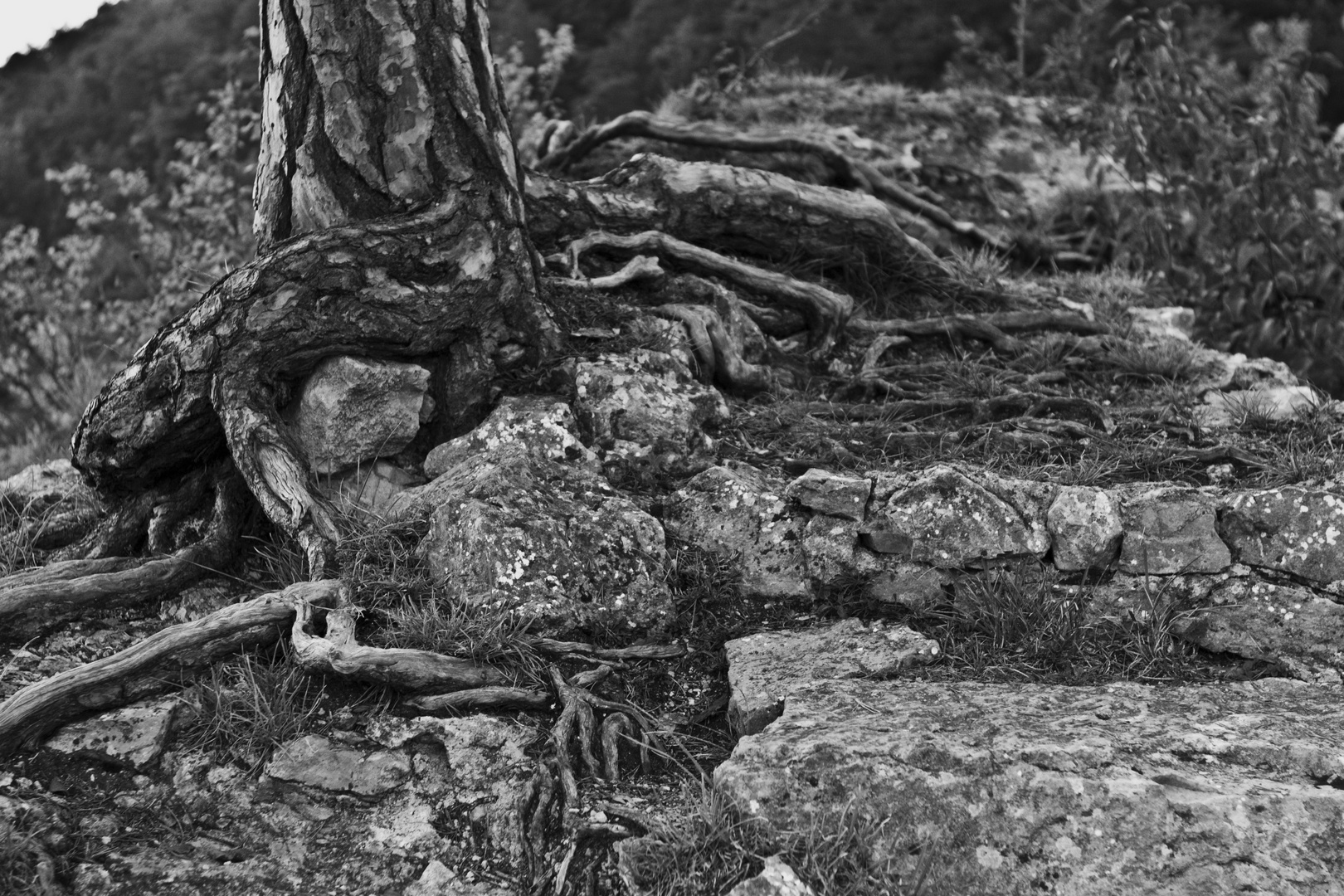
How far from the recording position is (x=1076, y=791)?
3.16 meters

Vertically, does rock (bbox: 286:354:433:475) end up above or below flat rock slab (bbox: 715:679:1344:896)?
above

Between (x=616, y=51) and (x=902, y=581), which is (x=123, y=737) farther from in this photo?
(x=616, y=51)

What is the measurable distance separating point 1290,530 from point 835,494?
1746 mm

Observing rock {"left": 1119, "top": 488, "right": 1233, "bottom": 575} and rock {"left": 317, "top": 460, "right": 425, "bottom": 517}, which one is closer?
rock {"left": 1119, "top": 488, "right": 1233, "bottom": 575}

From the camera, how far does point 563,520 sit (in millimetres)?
4250

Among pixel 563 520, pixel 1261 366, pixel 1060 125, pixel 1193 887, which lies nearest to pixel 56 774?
pixel 563 520

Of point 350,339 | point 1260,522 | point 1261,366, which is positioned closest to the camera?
point 1260,522

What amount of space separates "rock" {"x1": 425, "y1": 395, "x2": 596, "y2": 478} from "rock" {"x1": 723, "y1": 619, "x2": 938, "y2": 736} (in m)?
1.20

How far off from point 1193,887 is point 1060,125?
32.6ft

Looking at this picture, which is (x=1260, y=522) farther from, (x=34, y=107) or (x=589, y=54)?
(x=34, y=107)

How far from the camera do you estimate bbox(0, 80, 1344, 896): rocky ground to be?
10.3 feet

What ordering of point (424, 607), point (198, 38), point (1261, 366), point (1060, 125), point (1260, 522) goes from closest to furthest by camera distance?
point (424, 607), point (1260, 522), point (1261, 366), point (1060, 125), point (198, 38)

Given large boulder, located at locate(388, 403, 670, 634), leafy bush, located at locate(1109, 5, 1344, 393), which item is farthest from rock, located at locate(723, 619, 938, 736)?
leafy bush, located at locate(1109, 5, 1344, 393)

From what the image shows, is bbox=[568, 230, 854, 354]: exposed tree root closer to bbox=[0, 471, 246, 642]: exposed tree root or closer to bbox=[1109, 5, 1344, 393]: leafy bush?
bbox=[0, 471, 246, 642]: exposed tree root
